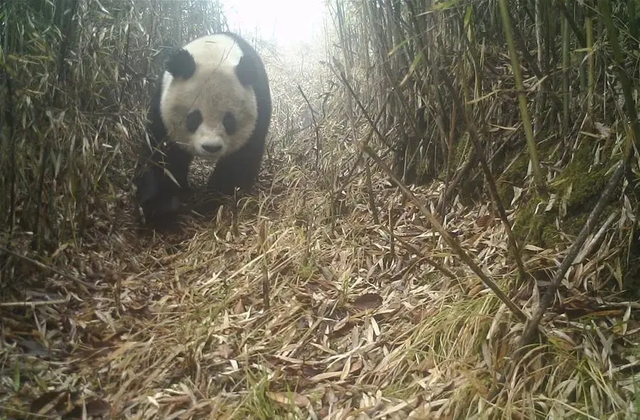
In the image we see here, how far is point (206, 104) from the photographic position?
3441 millimetres

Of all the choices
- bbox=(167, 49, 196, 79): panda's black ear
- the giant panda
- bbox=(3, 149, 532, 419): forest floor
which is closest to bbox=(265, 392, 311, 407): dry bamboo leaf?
bbox=(3, 149, 532, 419): forest floor

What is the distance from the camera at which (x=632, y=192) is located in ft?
5.57

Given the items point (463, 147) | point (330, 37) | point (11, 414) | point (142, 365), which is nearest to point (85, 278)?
point (142, 365)

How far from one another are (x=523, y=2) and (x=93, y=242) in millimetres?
2185

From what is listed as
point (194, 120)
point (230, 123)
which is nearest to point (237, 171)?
point (230, 123)

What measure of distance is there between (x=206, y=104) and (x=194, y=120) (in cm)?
12

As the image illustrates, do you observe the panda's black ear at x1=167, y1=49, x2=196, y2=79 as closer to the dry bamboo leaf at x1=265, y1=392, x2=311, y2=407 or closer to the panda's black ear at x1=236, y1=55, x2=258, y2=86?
the panda's black ear at x1=236, y1=55, x2=258, y2=86

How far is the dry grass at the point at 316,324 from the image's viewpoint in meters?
1.51

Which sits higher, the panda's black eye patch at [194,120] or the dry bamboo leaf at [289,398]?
the panda's black eye patch at [194,120]

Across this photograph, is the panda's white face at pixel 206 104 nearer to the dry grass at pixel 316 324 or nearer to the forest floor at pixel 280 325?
the dry grass at pixel 316 324

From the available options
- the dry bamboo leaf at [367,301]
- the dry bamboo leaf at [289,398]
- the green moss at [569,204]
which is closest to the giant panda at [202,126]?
the dry bamboo leaf at [367,301]

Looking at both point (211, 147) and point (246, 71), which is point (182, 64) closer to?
point (246, 71)

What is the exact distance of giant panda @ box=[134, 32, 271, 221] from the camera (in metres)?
3.39

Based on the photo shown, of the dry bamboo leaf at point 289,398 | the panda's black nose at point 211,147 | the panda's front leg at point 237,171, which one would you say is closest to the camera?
the dry bamboo leaf at point 289,398
